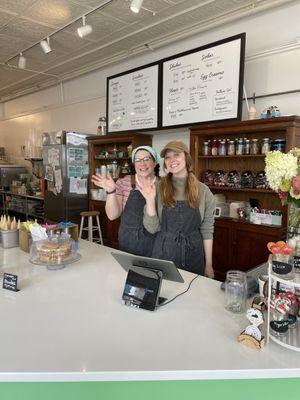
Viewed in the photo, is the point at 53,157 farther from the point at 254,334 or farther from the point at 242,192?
the point at 254,334

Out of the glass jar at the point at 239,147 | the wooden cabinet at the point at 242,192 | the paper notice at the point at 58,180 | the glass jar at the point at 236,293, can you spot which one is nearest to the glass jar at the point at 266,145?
the wooden cabinet at the point at 242,192

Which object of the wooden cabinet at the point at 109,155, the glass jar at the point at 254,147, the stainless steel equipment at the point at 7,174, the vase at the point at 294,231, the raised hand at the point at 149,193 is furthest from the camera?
the stainless steel equipment at the point at 7,174

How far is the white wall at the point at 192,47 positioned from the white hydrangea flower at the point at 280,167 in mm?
2309

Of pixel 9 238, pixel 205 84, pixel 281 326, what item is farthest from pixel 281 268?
pixel 205 84

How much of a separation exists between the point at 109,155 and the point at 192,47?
1907 mm

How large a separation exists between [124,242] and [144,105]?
249 cm

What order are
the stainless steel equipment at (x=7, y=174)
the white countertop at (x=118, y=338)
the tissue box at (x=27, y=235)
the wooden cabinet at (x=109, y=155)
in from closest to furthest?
the white countertop at (x=118, y=338)
the tissue box at (x=27, y=235)
the wooden cabinet at (x=109, y=155)
the stainless steel equipment at (x=7, y=174)

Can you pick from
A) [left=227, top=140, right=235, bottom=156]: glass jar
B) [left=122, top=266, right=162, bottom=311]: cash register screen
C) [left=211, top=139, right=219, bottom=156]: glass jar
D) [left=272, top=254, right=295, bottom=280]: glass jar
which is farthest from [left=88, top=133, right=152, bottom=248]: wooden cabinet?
[left=272, top=254, right=295, bottom=280]: glass jar

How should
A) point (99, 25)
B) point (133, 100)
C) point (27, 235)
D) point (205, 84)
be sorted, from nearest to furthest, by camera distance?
point (27, 235) → point (205, 84) → point (99, 25) → point (133, 100)

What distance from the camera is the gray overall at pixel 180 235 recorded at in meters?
1.87

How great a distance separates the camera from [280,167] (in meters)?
1.05

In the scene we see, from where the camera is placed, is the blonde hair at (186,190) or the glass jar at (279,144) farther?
the glass jar at (279,144)

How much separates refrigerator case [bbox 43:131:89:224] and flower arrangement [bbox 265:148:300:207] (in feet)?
14.0

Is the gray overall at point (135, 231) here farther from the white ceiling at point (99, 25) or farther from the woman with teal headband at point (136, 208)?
the white ceiling at point (99, 25)
